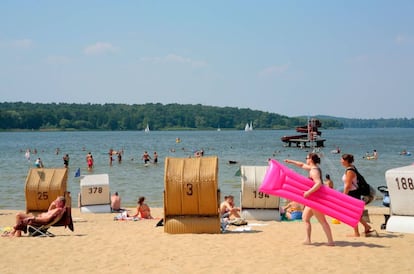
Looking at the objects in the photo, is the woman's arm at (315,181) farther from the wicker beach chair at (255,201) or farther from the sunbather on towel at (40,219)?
the wicker beach chair at (255,201)

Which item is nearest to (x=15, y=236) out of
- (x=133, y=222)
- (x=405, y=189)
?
(x=133, y=222)

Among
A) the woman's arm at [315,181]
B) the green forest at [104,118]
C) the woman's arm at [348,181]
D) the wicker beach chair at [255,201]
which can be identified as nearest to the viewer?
the woman's arm at [315,181]

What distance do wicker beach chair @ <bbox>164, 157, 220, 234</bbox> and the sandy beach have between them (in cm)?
28

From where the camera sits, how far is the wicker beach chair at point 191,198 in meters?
10.9

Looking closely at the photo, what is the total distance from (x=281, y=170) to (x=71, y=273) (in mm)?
3349

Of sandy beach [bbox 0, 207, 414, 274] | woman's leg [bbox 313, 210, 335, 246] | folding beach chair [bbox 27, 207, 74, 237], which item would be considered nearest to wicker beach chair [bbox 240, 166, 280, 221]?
sandy beach [bbox 0, 207, 414, 274]

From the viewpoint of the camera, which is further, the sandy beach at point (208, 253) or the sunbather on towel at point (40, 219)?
the sunbather on towel at point (40, 219)

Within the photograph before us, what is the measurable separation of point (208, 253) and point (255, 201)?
17.3 feet

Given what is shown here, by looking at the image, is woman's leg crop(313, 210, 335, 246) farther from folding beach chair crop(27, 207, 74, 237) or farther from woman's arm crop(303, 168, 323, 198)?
folding beach chair crop(27, 207, 74, 237)

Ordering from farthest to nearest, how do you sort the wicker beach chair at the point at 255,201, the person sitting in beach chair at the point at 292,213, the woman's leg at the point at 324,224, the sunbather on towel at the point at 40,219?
the person sitting in beach chair at the point at 292,213
the wicker beach chair at the point at 255,201
the sunbather on towel at the point at 40,219
the woman's leg at the point at 324,224

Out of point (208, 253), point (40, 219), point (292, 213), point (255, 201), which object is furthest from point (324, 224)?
point (292, 213)

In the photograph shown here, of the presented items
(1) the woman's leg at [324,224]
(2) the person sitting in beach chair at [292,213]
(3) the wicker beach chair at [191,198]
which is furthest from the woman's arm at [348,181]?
(2) the person sitting in beach chair at [292,213]

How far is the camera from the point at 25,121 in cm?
16812

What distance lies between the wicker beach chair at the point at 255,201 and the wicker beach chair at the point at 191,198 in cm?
304
